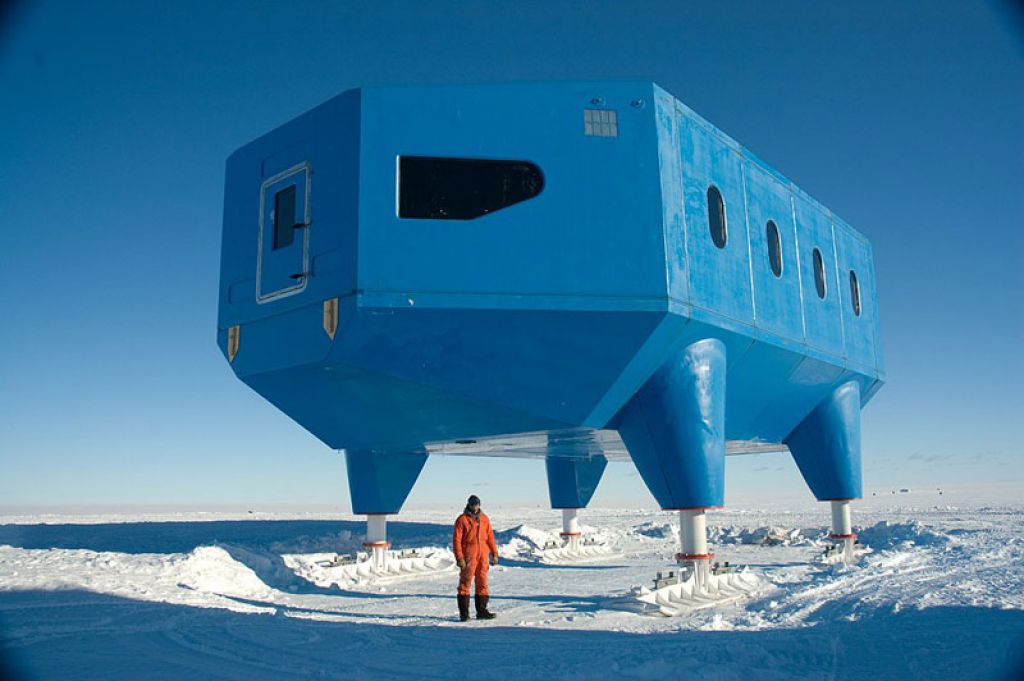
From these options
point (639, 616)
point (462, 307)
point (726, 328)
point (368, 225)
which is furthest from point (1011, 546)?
point (368, 225)

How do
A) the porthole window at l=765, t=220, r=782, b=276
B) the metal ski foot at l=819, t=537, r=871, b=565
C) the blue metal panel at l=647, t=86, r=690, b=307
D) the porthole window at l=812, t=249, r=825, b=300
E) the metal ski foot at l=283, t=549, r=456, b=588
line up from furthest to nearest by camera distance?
1. the metal ski foot at l=819, t=537, r=871, b=565
2. the porthole window at l=812, t=249, r=825, b=300
3. the metal ski foot at l=283, t=549, r=456, b=588
4. the porthole window at l=765, t=220, r=782, b=276
5. the blue metal panel at l=647, t=86, r=690, b=307

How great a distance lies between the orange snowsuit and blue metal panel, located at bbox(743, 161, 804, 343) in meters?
5.85

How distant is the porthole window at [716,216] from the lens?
11.4 metres

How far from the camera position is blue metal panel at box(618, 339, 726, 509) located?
1041 cm

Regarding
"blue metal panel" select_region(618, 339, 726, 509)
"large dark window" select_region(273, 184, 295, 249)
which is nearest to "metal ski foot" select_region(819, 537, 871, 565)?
"blue metal panel" select_region(618, 339, 726, 509)

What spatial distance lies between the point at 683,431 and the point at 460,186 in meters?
4.46

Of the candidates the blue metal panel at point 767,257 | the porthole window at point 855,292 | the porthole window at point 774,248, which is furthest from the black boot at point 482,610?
the porthole window at point 855,292

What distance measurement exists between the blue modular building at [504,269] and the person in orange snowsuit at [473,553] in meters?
1.89

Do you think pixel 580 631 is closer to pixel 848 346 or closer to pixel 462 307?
pixel 462 307

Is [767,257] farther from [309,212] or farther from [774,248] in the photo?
[309,212]

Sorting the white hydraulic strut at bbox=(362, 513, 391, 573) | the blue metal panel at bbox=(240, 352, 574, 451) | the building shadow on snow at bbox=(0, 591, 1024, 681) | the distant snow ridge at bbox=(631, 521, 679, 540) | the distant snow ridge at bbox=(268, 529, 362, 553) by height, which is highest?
the blue metal panel at bbox=(240, 352, 574, 451)

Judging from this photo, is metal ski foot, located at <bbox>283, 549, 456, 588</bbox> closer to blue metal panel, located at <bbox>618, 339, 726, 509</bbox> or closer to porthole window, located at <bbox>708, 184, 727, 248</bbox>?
blue metal panel, located at <bbox>618, 339, 726, 509</bbox>

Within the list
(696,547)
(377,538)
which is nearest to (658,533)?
(377,538)

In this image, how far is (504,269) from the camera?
31.7 feet
